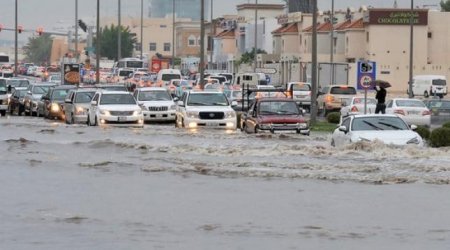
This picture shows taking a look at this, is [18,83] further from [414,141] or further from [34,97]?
[414,141]

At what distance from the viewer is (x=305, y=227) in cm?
1830

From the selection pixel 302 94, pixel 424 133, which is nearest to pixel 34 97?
pixel 302 94

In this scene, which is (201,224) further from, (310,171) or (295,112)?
(295,112)

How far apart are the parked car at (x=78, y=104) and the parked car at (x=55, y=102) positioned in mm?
2996

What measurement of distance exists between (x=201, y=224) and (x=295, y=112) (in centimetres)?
2337

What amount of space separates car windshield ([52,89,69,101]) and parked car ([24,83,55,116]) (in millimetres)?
4008

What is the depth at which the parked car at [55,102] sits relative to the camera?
56.2m

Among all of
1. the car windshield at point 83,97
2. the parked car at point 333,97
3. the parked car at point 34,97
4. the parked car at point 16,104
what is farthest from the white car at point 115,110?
the parked car at point 333,97

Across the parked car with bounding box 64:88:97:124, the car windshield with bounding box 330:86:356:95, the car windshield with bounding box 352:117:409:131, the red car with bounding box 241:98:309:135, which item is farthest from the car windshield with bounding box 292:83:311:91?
the car windshield with bounding box 352:117:409:131

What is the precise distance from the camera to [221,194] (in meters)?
23.4

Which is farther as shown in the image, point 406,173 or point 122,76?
point 122,76

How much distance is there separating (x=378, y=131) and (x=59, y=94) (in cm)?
2827

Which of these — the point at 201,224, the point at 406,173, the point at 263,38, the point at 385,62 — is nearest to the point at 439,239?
the point at 201,224

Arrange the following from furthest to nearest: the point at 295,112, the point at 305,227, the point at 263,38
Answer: the point at 263,38 → the point at 295,112 → the point at 305,227
